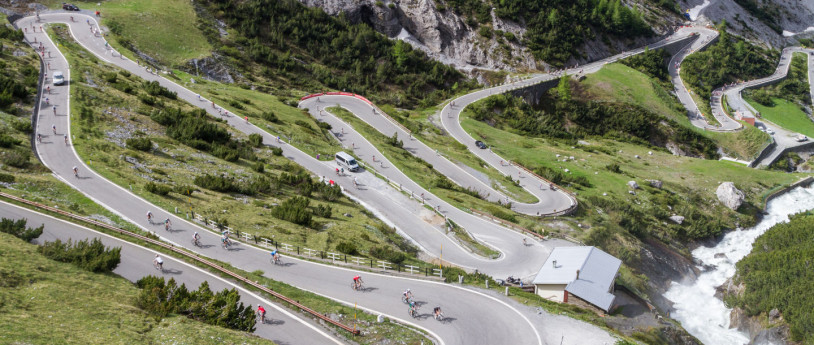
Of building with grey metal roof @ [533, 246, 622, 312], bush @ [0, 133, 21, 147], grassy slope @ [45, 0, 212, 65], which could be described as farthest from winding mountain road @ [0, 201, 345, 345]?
grassy slope @ [45, 0, 212, 65]

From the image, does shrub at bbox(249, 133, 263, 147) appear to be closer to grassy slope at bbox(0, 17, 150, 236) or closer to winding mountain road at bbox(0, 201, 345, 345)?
grassy slope at bbox(0, 17, 150, 236)

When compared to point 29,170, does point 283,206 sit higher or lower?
lower

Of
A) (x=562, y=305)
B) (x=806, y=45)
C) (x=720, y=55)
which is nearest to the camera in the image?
(x=562, y=305)

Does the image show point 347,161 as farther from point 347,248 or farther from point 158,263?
point 158,263

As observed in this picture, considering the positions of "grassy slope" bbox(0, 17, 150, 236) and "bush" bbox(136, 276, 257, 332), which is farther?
"grassy slope" bbox(0, 17, 150, 236)

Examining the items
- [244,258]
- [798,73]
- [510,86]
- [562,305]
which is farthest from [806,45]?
[244,258]

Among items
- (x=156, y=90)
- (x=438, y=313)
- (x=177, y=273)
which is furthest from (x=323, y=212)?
(x=156, y=90)

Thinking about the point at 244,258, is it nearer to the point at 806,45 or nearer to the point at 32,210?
the point at 32,210
